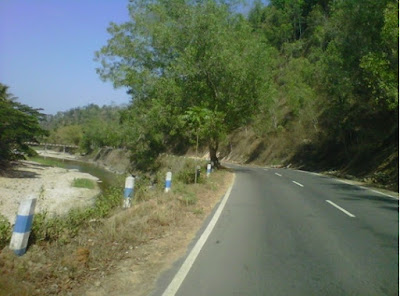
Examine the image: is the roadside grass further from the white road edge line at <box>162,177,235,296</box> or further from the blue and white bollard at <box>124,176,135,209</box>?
the white road edge line at <box>162,177,235,296</box>

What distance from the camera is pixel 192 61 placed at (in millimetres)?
25297

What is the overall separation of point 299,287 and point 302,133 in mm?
45704

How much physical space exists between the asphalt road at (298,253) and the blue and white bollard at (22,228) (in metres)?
2.09

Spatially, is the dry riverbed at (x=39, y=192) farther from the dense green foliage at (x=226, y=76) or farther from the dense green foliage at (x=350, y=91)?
the dense green foliage at (x=350, y=91)

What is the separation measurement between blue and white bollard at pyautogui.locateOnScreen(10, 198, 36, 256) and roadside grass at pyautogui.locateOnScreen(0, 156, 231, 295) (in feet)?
0.37

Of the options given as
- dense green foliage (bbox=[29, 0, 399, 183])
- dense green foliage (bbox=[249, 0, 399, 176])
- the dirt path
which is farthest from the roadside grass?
dense green foliage (bbox=[249, 0, 399, 176])

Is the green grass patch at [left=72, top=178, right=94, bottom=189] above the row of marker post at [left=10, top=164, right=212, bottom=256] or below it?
below

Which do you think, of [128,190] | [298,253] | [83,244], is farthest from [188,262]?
[128,190]

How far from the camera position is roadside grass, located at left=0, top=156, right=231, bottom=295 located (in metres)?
4.93

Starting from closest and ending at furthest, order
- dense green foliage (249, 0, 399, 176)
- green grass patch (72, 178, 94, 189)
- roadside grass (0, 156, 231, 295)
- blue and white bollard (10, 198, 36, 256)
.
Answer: roadside grass (0, 156, 231, 295)
blue and white bollard (10, 198, 36, 256)
dense green foliage (249, 0, 399, 176)
green grass patch (72, 178, 94, 189)

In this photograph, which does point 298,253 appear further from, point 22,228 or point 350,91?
point 350,91

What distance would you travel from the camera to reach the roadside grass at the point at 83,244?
4934mm

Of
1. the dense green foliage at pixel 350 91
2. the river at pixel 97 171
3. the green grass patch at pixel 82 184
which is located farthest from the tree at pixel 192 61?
the green grass patch at pixel 82 184

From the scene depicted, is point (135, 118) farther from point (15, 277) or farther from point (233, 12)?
point (15, 277)
